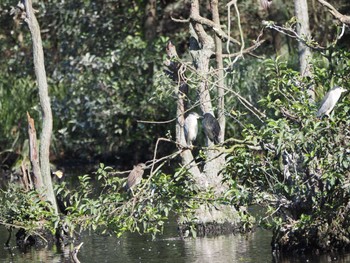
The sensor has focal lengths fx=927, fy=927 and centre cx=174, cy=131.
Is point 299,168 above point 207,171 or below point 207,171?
below

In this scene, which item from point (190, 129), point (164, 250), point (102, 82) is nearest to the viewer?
point (164, 250)

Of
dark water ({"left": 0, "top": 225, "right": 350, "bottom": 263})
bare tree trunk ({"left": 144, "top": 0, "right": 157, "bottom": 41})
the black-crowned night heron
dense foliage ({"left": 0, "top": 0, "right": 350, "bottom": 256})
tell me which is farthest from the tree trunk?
bare tree trunk ({"left": 144, "top": 0, "right": 157, "bottom": 41})

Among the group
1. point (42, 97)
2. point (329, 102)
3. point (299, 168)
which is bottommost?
point (299, 168)

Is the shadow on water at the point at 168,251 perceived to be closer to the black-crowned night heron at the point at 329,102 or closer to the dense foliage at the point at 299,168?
the dense foliage at the point at 299,168

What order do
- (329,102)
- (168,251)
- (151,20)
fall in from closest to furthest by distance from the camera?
(329,102), (168,251), (151,20)

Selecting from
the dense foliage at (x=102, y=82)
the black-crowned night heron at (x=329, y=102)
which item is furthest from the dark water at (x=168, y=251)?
the black-crowned night heron at (x=329, y=102)

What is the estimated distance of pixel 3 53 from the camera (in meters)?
29.5

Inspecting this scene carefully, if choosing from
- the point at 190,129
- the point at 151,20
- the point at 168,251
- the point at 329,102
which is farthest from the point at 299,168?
the point at 151,20

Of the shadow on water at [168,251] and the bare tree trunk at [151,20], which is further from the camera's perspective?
the bare tree trunk at [151,20]

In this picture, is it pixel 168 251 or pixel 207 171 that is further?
pixel 207 171

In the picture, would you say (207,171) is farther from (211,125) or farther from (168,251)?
(168,251)

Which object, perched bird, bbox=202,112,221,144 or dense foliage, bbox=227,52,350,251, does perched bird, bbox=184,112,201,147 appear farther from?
dense foliage, bbox=227,52,350,251

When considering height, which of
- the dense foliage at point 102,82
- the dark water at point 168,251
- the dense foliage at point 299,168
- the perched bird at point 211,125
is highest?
the dense foliage at point 102,82

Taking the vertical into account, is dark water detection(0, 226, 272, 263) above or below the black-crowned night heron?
below
